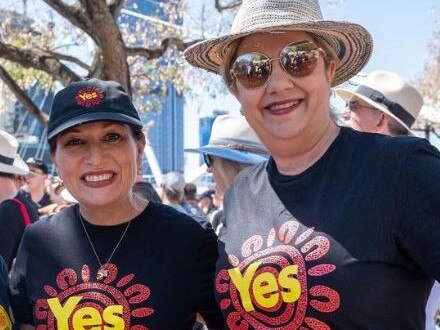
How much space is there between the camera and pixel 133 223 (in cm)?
255

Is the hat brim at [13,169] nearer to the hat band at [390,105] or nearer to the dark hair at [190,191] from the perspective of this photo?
the hat band at [390,105]

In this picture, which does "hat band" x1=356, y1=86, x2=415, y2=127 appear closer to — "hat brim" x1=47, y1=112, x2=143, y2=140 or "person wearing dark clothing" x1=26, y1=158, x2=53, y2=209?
"hat brim" x1=47, y1=112, x2=143, y2=140

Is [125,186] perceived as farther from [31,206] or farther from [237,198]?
[31,206]

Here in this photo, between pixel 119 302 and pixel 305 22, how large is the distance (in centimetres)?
118

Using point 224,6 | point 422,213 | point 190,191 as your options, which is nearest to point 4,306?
point 422,213

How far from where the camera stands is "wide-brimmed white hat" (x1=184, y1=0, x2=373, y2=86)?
2.10 meters

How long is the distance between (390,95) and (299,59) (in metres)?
1.98

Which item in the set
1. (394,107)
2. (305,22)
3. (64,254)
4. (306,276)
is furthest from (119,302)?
(394,107)

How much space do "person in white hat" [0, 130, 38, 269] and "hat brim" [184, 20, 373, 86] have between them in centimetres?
189

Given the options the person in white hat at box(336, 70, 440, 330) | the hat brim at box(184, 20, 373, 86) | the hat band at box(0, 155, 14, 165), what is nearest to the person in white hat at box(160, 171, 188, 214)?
the hat band at box(0, 155, 14, 165)

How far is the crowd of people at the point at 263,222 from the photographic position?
5.98ft

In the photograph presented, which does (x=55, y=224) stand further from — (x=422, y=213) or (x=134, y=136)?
(x=422, y=213)

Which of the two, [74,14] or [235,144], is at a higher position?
[74,14]

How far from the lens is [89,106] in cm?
249
